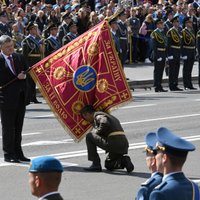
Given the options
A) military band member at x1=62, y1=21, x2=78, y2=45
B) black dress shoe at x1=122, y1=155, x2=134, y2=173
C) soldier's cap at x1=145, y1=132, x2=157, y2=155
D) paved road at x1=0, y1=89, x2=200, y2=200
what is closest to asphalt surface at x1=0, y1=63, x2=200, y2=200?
paved road at x1=0, y1=89, x2=200, y2=200

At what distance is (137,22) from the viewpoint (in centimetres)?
3041

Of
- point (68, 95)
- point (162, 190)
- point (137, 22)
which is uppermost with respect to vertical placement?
point (162, 190)

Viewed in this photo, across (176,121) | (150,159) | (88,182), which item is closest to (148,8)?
(176,121)

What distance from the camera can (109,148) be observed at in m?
12.5

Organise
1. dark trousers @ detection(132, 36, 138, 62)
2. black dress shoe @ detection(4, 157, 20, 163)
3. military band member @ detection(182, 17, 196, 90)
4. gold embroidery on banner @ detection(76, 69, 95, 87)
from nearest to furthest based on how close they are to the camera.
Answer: gold embroidery on banner @ detection(76, 69, 95, 87) → black dress shoe @ detection(4, 157, 20, 163) → military band member @ detection(182, 17, 196, 90) → dark trousers @ detection(132, 36, 138, 62)

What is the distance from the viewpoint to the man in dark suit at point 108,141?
12.4m

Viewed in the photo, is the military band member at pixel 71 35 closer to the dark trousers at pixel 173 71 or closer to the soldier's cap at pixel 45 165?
the dark trousers at pixel 173 71

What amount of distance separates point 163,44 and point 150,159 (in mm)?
19244

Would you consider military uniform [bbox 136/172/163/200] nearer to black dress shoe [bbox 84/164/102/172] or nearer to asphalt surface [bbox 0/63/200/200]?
asphalt surface [bbox 0/63/200/200]

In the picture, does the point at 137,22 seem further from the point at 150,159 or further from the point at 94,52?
the point at 150,159

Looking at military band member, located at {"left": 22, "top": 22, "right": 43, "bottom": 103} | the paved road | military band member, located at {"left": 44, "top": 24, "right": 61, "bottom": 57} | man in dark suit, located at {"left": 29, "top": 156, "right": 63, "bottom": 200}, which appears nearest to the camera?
man in dark suit, located at {"left": 29, "top": 156, "right": 63, "bottom": 200}

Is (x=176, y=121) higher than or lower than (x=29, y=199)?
lower

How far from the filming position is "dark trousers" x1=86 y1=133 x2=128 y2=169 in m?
12.5

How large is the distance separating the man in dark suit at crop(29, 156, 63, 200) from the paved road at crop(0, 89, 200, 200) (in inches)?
203
